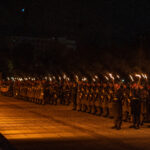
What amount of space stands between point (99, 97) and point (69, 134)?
6982 millimetres

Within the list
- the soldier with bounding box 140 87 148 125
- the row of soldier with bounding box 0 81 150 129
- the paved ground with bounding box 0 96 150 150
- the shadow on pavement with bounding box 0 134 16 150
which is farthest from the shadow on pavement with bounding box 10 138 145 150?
the soldier with bounding box 140 87 148 125

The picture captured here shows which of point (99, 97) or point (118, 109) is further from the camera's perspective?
point (99, 97)

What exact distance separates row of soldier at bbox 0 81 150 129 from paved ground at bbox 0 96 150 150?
2.47ft

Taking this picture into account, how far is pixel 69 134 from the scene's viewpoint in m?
14.5

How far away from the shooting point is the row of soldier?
53.8ft

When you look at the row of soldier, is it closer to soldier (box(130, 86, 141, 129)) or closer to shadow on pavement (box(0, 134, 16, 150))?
soldier (box(130, 86, 141, 129))

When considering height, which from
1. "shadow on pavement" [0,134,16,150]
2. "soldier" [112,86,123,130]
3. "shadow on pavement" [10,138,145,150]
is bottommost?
"shadow on pavement" [10,138,145,150]

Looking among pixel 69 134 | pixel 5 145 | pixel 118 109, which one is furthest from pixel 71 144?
pixel 118 109

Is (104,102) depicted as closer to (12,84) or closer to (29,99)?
(29,99)

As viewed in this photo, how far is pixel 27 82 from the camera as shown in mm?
34750

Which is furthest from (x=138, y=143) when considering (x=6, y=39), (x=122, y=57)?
(x=6, y=39)

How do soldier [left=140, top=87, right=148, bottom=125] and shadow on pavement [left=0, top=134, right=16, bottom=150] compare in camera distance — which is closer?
shadow on pavement [left=0, top=134, right=16, bottom=150]

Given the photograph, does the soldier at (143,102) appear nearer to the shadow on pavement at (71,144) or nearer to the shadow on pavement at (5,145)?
the shadow on pavement at (71,144)

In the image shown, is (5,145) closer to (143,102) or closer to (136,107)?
(136,107)
